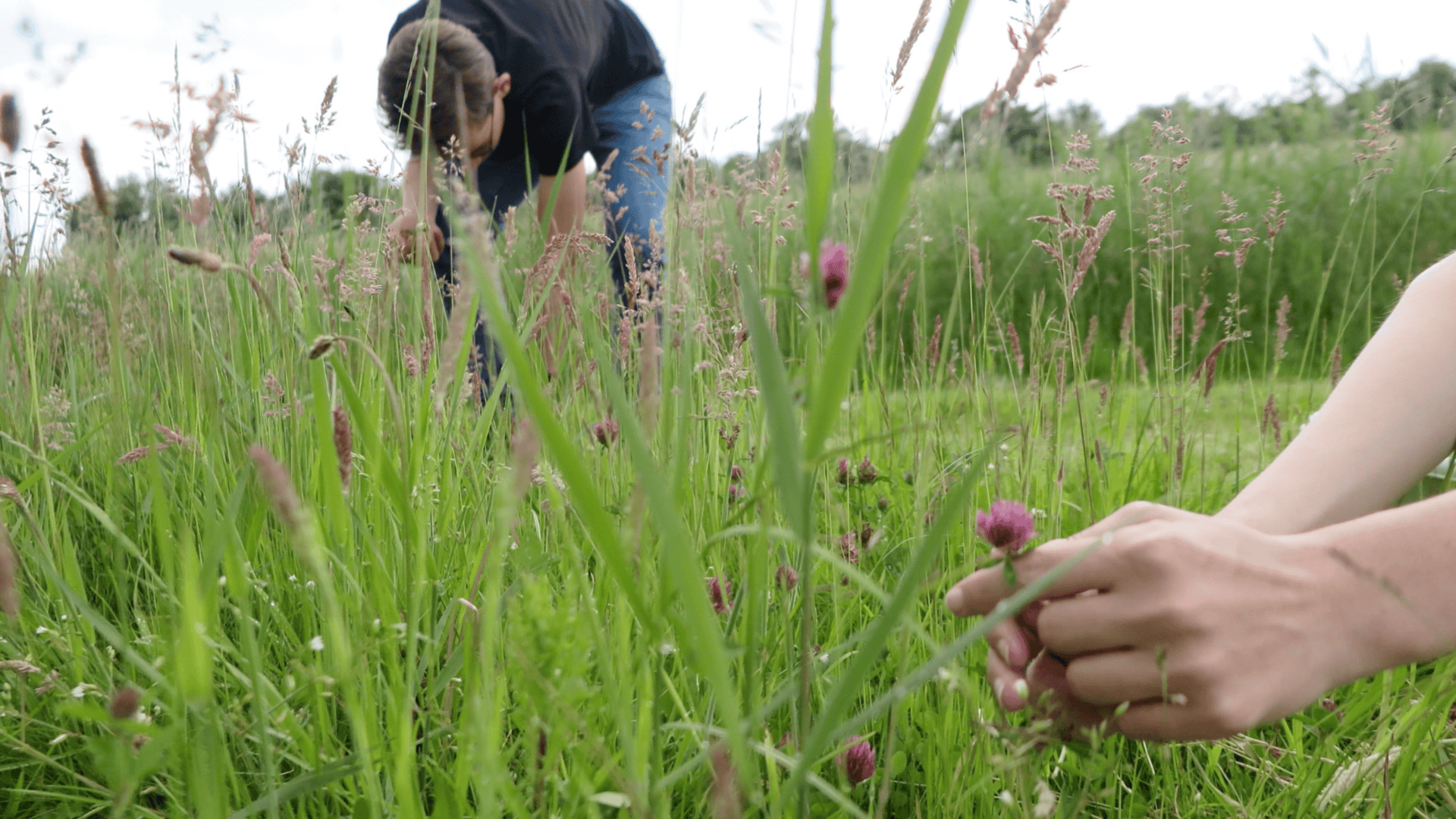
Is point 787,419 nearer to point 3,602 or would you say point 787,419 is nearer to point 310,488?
point 3,602

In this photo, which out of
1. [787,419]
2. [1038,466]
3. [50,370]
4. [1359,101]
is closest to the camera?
[787,419]

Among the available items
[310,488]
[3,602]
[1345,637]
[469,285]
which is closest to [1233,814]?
[1345,637]

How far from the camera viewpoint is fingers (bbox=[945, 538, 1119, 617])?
606mm

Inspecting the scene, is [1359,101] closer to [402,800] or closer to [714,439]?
[714,439]

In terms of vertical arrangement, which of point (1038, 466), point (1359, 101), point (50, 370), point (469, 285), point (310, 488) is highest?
point (1359, 101)

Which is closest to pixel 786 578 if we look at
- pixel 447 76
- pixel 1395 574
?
pixel 1395 574

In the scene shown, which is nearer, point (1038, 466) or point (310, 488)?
point (310, 488)

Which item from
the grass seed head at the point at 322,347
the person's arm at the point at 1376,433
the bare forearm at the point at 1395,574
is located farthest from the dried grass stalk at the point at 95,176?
the person's arm at the point at 1376,433

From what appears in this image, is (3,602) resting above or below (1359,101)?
below

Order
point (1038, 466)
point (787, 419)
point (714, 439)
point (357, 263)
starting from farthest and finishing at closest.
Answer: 1. point (1038, 466)
2. point (357, 263)
3. point (714, 439)
4. point (787, 419)

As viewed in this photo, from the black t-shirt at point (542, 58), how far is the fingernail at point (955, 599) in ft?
8.02

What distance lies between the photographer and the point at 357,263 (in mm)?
1477

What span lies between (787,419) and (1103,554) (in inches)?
12.4

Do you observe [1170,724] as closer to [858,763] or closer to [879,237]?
[858,763]
